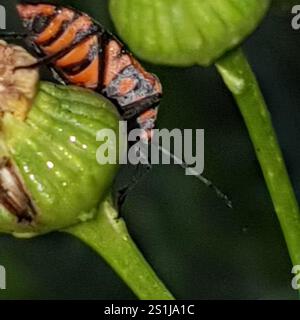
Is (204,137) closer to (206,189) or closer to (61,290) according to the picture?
(206,189)

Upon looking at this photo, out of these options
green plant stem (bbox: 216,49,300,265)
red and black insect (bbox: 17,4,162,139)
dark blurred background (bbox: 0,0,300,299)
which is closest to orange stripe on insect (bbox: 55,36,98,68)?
red and black insect (bbox: 17,4,162,139)

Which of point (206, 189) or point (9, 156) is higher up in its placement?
point (9, 156)

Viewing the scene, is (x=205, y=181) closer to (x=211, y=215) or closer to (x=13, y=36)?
(x=211, y=215)

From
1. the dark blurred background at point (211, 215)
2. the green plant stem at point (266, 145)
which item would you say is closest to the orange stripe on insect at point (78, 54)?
the green plant stem at point (266, 145)

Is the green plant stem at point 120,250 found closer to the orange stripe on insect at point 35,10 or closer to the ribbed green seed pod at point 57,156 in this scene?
the ribbed green seed pod at point 57,156

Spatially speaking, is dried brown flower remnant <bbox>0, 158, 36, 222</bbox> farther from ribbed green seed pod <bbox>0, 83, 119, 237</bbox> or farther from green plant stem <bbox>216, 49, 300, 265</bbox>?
green plant stem <bbox>216, 49, 300, 265</bbox>
